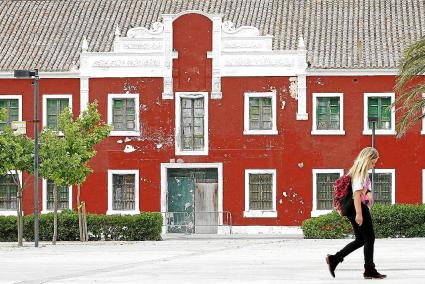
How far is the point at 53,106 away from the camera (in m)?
57.4

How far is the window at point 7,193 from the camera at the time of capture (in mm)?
57344

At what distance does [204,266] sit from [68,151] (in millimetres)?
20390

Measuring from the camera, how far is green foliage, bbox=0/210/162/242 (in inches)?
1794

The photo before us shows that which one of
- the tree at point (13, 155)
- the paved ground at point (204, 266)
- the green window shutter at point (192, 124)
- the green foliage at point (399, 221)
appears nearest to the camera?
the paved ground at point (204, 266)

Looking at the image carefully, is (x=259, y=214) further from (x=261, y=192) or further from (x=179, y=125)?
(x=179, y=125)

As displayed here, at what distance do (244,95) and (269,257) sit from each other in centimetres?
2873

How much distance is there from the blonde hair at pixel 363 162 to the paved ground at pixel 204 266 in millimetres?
1521

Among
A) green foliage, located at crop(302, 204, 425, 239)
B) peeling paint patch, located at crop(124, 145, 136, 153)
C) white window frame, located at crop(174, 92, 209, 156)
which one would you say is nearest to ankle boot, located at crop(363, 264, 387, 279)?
green foliage, located at crop(302, 204, 425, 239)

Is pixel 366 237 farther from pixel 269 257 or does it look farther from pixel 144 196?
pixel 144 196

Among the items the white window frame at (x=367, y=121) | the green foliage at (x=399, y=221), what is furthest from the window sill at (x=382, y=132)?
the green foliage at (x=399, y=221)

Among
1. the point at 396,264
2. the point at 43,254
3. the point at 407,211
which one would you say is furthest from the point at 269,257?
the point at 407,211

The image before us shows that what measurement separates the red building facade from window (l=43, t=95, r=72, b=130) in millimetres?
42

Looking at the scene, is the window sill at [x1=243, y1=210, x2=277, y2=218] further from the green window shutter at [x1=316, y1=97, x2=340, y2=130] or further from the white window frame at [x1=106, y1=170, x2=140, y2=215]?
the white window frame at [x1=106, y1=170, x2=140, y2=215]

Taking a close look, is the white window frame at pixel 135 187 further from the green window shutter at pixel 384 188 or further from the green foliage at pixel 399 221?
the green foliage at pixel 399 221
